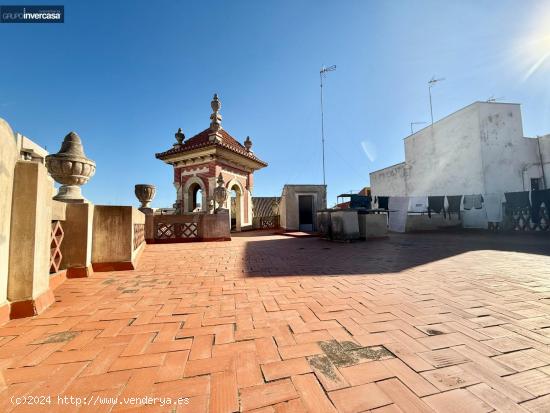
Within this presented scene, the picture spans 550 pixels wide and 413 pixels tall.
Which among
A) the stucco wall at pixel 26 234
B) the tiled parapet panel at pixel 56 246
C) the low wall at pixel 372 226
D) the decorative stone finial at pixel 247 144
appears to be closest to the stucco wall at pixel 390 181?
the low wall at pixel 372 226

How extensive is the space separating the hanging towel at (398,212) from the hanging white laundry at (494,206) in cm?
428

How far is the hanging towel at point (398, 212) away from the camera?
11.9m

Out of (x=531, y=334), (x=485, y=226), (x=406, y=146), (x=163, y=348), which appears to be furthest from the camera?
(x=406, y=146)

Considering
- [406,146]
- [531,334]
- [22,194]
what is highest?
[406,146]

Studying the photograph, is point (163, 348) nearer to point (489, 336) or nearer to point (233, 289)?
point (233, 289)

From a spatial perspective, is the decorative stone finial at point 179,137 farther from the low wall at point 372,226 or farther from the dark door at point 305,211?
the low wall at point 372,226

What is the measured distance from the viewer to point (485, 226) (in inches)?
472

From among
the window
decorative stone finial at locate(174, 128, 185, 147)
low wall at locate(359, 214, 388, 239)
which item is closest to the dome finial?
decorative stone finial at locate(174, 128, 185, 147)

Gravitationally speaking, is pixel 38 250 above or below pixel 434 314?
above

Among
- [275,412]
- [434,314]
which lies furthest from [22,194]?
[434,314]

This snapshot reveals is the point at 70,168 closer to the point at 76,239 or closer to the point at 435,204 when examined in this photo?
the point at 76,239

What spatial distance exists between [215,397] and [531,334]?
7.69 ft

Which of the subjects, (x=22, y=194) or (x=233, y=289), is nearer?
(x=22, y=194)

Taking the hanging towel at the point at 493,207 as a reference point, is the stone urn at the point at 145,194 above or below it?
above
